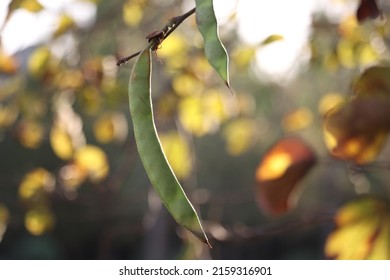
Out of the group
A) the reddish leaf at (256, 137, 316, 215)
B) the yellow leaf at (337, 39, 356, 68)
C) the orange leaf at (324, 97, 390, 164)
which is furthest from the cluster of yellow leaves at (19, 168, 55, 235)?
the orange leaf at (324, 97, 390, 164)

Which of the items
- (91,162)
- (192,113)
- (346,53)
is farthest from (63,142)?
(346,53)

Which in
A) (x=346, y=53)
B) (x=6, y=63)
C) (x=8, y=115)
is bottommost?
(x=6, y=63)

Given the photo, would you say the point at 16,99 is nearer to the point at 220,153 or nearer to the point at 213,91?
the point at 213,91

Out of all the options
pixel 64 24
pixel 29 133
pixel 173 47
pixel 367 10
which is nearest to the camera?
pixel 367 10

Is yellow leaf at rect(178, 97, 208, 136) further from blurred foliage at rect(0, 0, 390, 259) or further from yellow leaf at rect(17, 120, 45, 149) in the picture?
yellow leaf at rect(17, 120, 45, 149)

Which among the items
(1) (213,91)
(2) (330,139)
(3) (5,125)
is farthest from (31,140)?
(2) (330,139)

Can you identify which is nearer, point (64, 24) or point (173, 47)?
point (64, 24)

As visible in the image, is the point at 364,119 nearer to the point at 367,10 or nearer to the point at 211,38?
the point at 367,10
